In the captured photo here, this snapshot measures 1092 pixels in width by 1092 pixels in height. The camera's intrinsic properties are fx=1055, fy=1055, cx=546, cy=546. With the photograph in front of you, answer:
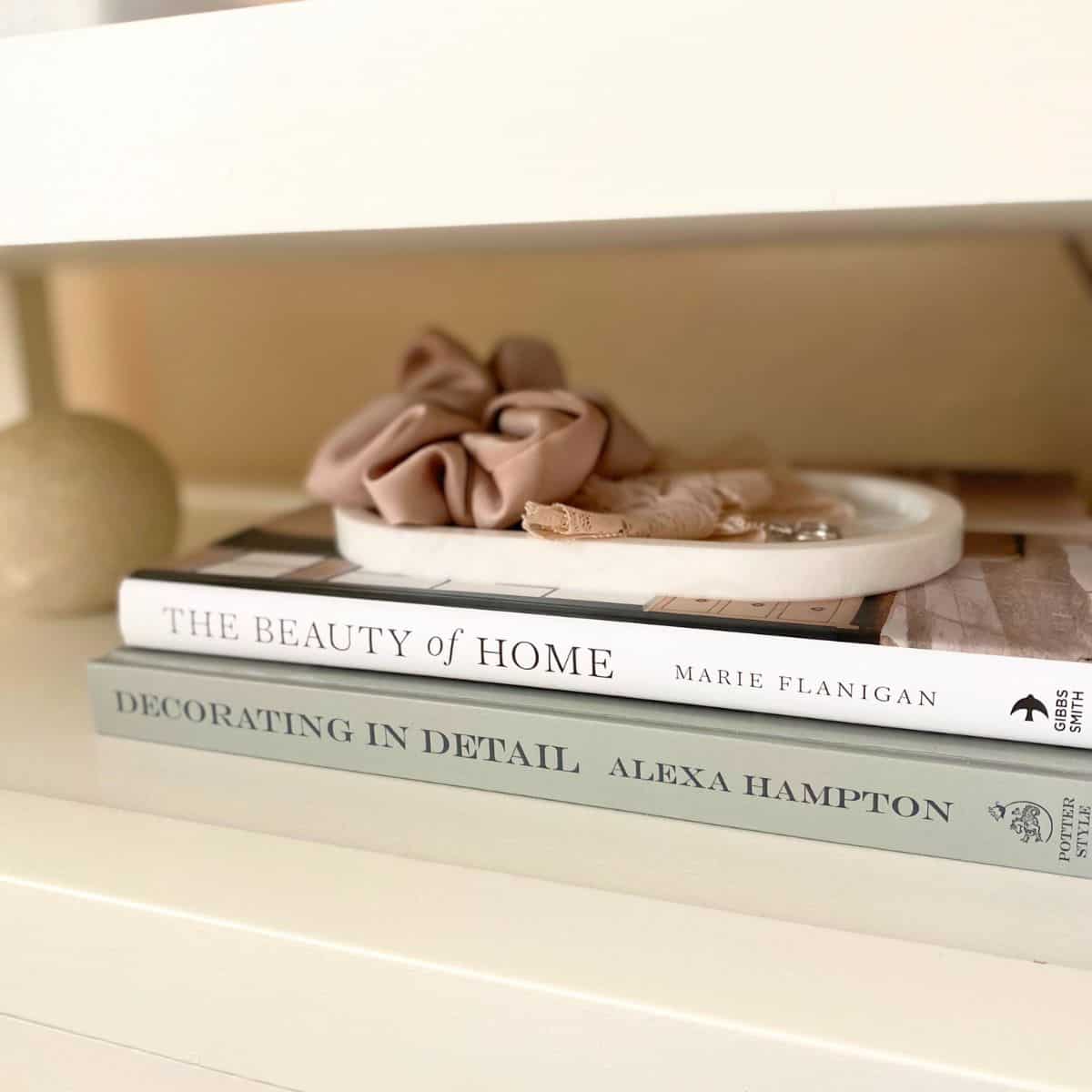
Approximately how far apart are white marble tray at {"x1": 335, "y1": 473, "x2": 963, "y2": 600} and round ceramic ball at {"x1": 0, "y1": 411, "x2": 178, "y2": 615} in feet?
0.68

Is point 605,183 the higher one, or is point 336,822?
point 605,183

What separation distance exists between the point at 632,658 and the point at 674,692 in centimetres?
2

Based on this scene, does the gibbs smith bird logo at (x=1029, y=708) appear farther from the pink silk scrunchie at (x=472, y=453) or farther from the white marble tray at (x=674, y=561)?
the pink silk scrunchie at (x=472, y=453)

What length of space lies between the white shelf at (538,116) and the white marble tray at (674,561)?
119mm

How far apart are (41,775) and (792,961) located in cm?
31

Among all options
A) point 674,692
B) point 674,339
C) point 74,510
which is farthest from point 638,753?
point 674,339

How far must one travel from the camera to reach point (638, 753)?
0.38 metres

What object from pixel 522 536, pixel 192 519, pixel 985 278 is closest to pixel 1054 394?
pixel 985 278

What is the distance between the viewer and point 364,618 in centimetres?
42

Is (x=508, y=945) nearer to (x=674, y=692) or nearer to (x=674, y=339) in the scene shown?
(x=674, y=692)

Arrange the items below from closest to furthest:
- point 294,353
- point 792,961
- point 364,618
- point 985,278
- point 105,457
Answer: point 792,961 → point 364,618 → point 105,457 → point 985,278 → point 294,353

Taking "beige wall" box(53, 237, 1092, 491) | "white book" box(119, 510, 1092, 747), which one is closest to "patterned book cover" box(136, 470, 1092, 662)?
"white book" box(119, 510, 1092, 747)

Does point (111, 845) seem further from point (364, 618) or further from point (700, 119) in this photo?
point (700, 119)

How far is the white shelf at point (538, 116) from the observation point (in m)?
0.30
